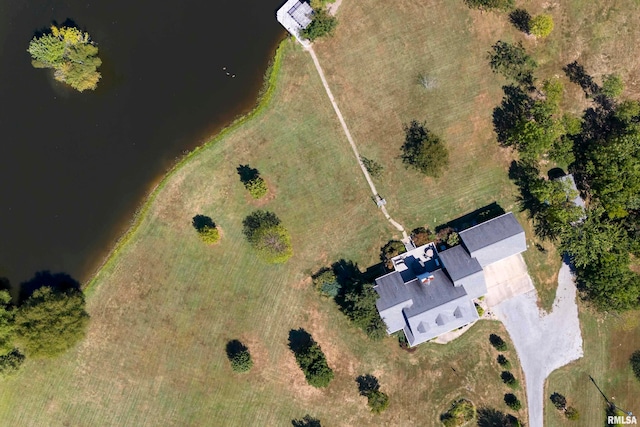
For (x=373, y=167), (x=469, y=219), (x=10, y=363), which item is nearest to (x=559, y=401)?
(x=469, y=219)

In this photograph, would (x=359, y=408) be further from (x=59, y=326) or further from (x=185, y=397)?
(x=59, y=326)

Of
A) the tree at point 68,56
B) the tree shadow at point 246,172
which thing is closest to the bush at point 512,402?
the tree shadow at point 246,172

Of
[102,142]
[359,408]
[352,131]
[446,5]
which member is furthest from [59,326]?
[446,5]

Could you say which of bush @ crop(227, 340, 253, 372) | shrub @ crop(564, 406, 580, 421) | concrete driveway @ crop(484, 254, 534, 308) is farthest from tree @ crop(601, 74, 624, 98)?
bush @ crop(227, 340, 253, 372)

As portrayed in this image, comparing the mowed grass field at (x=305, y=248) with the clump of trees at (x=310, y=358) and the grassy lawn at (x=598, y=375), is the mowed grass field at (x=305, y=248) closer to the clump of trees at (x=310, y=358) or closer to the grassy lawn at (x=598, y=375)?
the clump of trees at (x=310, y=358)

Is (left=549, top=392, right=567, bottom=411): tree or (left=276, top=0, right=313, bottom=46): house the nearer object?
(left=276, top=0, right=313, bottom=46): house

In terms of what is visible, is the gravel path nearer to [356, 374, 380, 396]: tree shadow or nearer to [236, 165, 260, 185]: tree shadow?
[356, 374, 380, 396]: tree shadow
